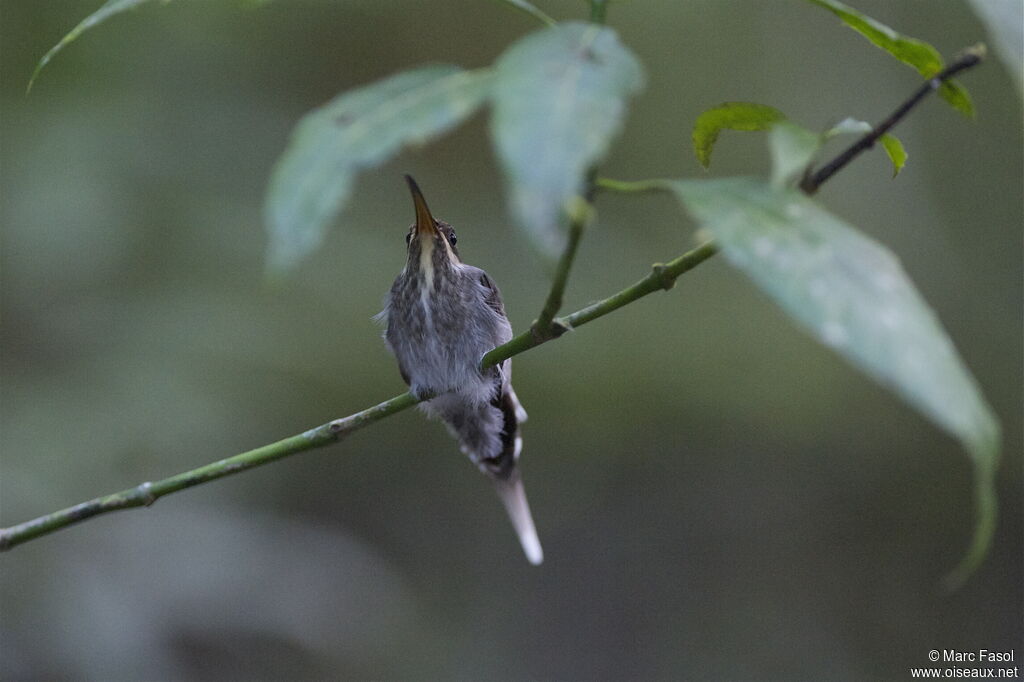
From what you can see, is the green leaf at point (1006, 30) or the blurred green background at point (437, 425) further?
the blurred green background at point (437, 425)

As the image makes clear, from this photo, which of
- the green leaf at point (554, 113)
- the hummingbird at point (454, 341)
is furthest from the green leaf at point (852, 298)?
the hummingbird at point (454, 341)

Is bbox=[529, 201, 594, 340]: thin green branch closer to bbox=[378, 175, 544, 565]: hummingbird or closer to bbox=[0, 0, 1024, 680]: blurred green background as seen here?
bbox=[378, 175, 544, 565]: hummingbird

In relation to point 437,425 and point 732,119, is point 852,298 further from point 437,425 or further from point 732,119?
point 437,425

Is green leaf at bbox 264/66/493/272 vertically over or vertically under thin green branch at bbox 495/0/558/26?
under

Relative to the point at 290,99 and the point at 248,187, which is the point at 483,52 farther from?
the point at 248,187

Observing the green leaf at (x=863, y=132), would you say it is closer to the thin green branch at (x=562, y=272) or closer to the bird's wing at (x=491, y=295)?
the thin green branch at (x=562, y=272)

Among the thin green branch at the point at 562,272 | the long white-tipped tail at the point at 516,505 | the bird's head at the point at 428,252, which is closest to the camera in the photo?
the thin green branch at the point at 562,272

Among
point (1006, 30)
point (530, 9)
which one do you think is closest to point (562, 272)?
point (530, 9)

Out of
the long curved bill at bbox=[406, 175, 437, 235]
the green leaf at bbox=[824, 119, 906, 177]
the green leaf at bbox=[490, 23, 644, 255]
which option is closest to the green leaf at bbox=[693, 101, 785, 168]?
the green leaf at bbox=[824, 119, 906, 177]
